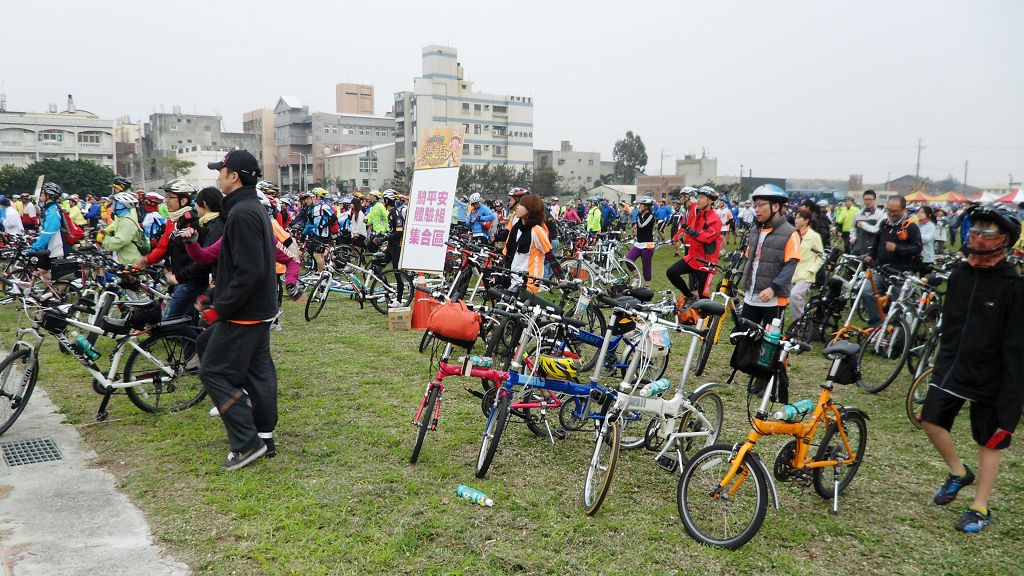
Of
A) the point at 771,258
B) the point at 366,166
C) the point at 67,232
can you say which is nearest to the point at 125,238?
the point at 67,232

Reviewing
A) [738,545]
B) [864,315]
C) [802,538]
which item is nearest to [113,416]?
[738,545]

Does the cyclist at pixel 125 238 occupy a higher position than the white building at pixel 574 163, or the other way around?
the white building at pixel 574 163

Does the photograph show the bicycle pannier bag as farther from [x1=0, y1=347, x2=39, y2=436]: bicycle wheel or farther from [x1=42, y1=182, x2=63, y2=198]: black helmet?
[x1=42, y1=182, x2=63, y2=198]: black helmet

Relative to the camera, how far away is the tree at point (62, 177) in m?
50.3

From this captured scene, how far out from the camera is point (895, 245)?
331 inches

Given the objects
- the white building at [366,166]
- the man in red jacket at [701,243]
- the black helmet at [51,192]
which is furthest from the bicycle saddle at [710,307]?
the white building at [366,166]

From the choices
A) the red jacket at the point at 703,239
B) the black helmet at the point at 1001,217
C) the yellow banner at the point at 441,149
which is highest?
the yellow banner at the point at 441,149

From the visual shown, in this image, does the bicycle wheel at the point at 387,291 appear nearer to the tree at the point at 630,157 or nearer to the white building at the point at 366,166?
the white building at the point at 366,166

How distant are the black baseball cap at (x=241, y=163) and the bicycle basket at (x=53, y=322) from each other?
74.8 inches

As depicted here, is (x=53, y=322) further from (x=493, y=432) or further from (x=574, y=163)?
(x=574, y=163)

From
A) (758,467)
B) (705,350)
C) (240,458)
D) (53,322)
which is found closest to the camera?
(758,467)

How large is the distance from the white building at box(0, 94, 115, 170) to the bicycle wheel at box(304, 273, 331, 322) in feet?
215

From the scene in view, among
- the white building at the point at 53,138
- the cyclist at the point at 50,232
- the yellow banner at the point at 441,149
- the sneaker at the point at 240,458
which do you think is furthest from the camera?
the white building at the point at 53,138

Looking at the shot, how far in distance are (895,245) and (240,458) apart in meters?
8.02
